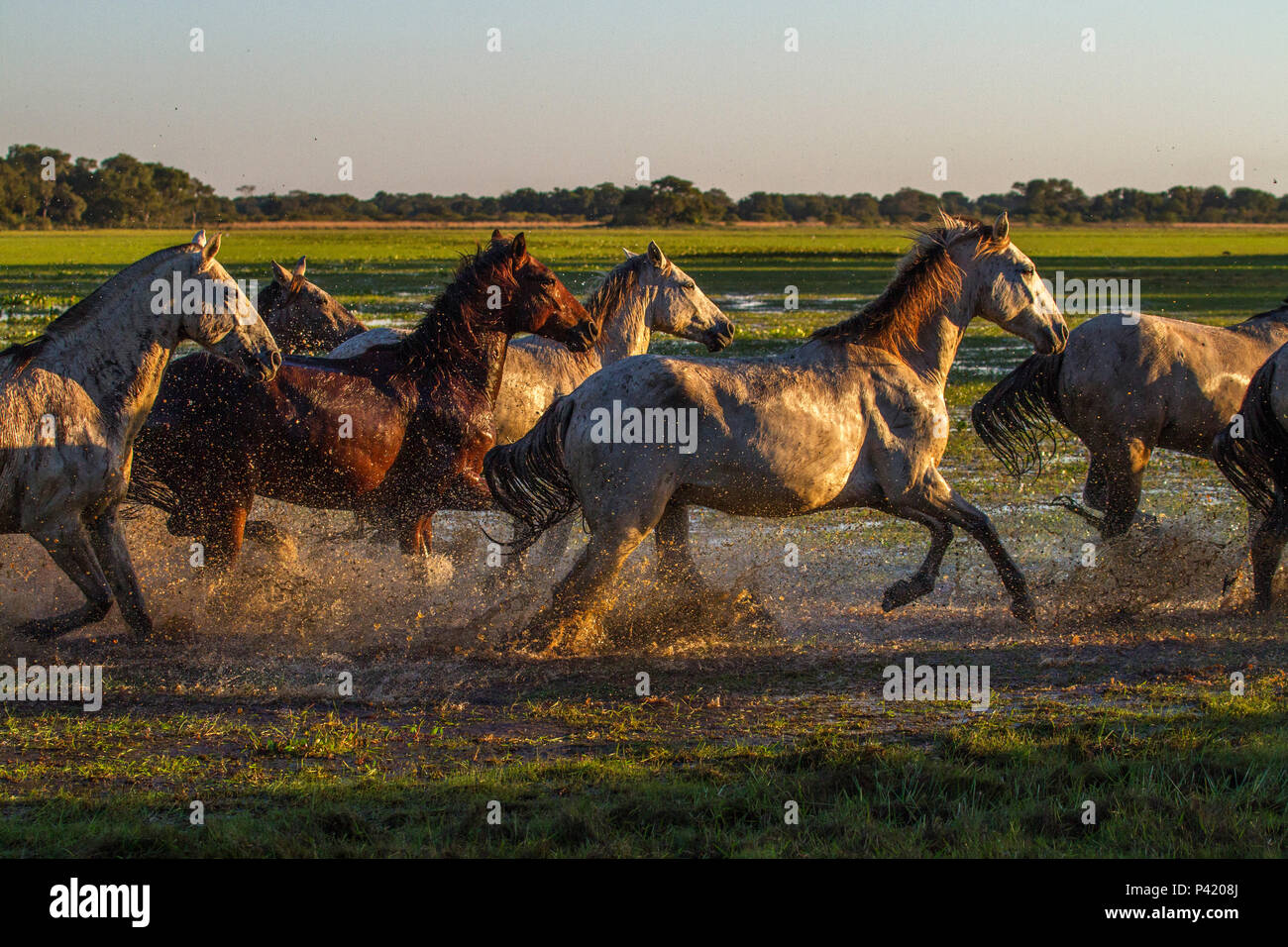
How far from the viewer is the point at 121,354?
6.86 meters

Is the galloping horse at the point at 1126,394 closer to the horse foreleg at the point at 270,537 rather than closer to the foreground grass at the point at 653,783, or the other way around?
the foreground grass at the point at 653,783

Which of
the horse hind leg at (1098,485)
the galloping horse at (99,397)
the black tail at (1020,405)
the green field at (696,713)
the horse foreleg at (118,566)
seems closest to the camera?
the green field at (696,713)

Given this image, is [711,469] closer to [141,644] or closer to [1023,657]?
[1023,657]

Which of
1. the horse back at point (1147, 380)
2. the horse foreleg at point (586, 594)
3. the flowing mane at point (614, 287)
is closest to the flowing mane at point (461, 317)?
the flowing mane at point (614, 287)

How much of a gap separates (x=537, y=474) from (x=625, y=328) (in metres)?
2.43

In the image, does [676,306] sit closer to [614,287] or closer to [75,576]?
[614,287]

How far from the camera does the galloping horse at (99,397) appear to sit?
6523 millimetres

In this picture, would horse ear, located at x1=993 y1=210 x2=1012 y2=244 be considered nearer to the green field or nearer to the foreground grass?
the green field

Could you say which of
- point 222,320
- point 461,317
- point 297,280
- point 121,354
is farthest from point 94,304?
point 297,280

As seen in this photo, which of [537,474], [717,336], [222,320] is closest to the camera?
[222,320]

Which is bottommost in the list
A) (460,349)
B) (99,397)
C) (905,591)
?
(905,591)

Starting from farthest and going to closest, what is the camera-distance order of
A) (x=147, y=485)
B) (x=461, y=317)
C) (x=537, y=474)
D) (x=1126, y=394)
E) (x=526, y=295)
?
(x=1126, y=394)
(x=526, y=295)
(x=461, y=317)
(x=147, y=485)
(x=537, y=474)

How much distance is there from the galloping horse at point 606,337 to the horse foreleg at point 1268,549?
3734mm
